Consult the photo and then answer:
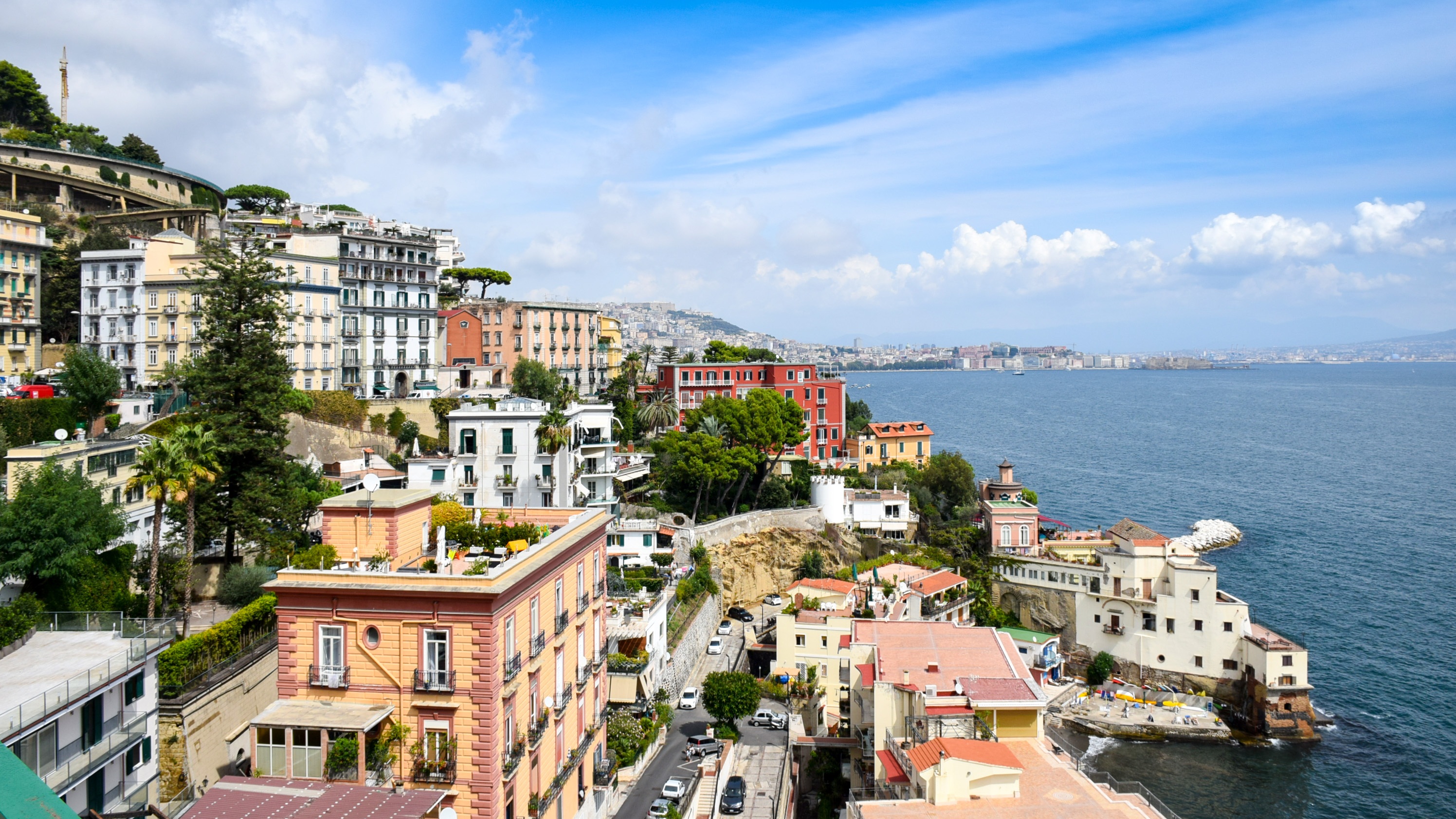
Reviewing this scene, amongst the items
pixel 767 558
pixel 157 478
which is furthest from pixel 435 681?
pixel 767 558

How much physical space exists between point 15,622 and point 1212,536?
234 ft

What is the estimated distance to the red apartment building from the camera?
7219 cm

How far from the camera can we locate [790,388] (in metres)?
71.8

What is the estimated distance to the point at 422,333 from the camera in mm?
59938

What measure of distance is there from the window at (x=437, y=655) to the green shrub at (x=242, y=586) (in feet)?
39.5

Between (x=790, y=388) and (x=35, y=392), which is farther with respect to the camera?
(x=790, y=388)

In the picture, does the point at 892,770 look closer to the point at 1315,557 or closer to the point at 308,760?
the point at 308,760

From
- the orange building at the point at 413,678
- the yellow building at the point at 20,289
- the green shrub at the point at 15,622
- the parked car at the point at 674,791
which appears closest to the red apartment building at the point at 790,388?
the yellow building at the point at 20,289

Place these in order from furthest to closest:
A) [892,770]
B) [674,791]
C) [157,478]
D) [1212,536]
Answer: [1212,536]
[674,791]
[157,478]
[892,770]

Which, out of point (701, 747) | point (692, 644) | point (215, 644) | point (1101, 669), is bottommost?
point (1101, 669)

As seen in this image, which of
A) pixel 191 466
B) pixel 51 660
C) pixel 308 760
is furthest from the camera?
pixel 191 466

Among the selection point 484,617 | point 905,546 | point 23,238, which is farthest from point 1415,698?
point 23,238

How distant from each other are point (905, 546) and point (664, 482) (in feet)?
51.7

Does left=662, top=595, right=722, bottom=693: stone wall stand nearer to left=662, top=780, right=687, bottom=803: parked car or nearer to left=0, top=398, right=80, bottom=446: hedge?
left=662, top=780, right=687, bottom=803: parked car
